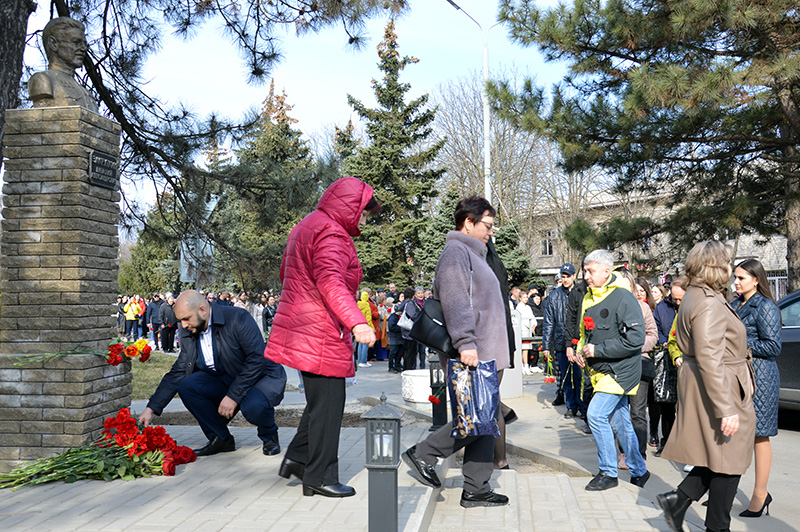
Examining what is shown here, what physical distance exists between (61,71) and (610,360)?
5.06 meters

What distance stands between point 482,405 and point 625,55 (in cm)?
991

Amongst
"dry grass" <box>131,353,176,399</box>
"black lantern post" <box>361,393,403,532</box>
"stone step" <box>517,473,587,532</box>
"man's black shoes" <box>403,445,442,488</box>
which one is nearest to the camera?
"black lantern post" <box>361,393,403,532</box>

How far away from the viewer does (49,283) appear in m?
5.62

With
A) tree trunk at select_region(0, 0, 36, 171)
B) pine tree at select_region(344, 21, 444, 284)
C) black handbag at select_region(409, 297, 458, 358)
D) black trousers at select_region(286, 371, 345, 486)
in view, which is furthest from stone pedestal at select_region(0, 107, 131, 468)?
pine tree at select_region(344, 21, 444, 284)

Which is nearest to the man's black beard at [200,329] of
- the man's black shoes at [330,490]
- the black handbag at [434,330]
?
the man's black shoes at [330,490]

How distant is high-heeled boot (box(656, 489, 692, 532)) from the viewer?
4.21m

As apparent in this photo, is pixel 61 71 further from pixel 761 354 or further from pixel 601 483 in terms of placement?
pixel 761 354

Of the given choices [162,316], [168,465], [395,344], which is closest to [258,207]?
[168,465]

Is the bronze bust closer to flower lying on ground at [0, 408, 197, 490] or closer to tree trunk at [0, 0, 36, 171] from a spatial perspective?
tree trunk at [0, 0, 36, 171]

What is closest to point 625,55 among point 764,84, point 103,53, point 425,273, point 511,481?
point 764,84

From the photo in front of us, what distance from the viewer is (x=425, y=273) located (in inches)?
1198

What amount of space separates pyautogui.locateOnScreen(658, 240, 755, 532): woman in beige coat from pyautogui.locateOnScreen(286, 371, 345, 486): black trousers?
2.05 metres

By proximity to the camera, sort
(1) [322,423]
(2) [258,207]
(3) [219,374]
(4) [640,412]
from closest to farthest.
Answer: (1) [322,423] < (3) [219,374] < (4) [640,412] < (2) [258,207]

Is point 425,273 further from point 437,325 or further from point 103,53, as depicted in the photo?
point 437,325
